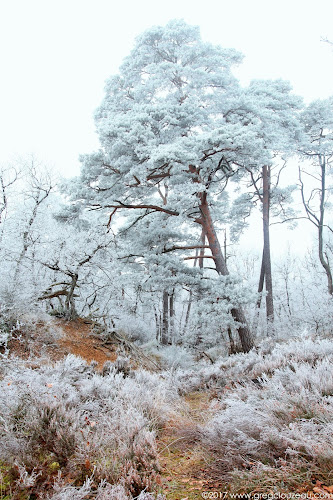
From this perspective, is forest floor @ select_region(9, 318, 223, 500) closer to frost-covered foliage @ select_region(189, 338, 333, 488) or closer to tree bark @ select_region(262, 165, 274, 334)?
frost-covered foliage @ select_region(189, 338, 333, 488)

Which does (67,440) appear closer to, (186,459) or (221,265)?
(186,459)

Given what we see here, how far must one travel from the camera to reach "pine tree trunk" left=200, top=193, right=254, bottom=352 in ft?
30.0

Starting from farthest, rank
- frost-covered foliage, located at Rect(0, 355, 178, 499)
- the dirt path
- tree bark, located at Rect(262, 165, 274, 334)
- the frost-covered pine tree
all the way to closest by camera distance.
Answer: tree bark, located at Rect(262, 165, 274, 334) → the frost-covered pine tree → the dirt path → frost-covered foliage, located at Rect(0, 355, 178, 499)

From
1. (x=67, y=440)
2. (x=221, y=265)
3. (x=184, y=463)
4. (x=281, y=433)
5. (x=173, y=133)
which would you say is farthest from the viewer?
(x=221, y=265)

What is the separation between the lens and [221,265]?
9844 mm

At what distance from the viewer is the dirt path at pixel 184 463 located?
2.29 meters

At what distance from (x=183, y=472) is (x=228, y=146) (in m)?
7.76

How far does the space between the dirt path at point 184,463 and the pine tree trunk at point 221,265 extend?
215 inches

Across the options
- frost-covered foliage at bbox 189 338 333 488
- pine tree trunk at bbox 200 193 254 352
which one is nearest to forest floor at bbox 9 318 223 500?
frost-covered foliage at bbox 189 338 333 488

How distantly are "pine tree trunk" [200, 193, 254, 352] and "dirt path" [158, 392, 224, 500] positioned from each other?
5466 millimetres

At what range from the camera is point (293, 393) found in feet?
9.64

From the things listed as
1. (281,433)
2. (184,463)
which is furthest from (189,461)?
(281,433)

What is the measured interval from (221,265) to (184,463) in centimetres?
743

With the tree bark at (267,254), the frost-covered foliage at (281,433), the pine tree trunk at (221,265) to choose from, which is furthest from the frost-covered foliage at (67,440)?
the tree bark at (267,254)
